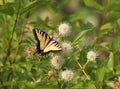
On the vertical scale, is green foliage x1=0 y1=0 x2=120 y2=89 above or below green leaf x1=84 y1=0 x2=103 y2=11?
below

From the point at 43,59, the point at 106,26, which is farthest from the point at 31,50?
the point at 106,26

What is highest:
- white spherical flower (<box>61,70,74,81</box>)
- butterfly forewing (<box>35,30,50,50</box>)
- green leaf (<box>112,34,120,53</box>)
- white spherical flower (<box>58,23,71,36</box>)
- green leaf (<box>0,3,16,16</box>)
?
green leaf (<box>0,3,16,16</box>)

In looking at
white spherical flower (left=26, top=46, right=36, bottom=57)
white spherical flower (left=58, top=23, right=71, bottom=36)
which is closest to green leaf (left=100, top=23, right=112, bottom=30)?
white spherical flower (left=58, top=23, right=71, bottom=36)

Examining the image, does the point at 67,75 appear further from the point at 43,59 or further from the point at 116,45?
the point at 116,45

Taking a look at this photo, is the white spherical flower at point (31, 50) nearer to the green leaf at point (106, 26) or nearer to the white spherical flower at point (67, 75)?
the white spherical flower at point (67, 75)

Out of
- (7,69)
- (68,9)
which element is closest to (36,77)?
(7,69)

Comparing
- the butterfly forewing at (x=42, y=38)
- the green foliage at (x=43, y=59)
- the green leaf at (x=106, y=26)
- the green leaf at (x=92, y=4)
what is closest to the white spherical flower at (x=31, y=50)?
the green foliage at (x=43, y=59)

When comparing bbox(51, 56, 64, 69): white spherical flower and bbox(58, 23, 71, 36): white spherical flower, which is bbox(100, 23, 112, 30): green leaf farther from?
bbox(51, 56, 64, 69): white spherical flower
